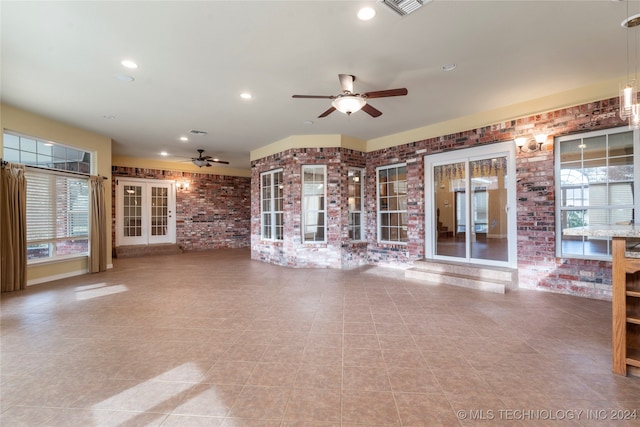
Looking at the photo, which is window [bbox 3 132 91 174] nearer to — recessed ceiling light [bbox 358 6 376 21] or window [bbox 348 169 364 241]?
window [bbox 348 169 364 241]

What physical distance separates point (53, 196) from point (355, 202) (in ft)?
19.7

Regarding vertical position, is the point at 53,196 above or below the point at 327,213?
above

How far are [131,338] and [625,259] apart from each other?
4.20 metres

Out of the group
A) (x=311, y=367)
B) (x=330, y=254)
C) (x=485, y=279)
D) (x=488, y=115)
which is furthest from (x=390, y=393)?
(x=488, y=115)

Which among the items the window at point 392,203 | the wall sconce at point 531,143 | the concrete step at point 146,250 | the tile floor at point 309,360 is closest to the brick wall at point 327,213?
the window at point 392,203

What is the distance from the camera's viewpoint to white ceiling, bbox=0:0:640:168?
2566mm

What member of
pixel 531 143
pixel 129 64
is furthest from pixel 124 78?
pixel 531 143

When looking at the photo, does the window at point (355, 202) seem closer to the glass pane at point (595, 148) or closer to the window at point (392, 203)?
the window at point (392, 203)

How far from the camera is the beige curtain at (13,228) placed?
4.47m

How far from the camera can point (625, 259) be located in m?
2.11

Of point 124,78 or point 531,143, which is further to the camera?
point 531,143

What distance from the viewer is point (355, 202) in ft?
22.5

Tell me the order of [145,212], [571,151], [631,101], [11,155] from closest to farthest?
1. [631,101]
2. [571,151]
3. [11,155]
4. [145,212]

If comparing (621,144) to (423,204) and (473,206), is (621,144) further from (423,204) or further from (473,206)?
(423,204)
